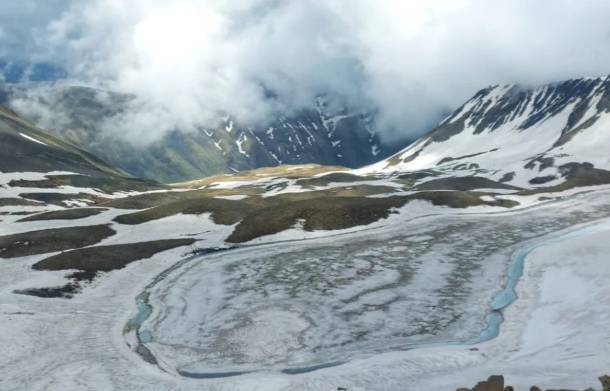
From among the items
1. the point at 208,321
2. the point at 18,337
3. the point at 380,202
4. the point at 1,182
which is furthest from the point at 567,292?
the point at 1,182

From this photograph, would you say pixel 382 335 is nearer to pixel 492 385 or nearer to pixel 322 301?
pixel 322 301

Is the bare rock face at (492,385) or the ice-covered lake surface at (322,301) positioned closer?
the bare rock face at (492,385)

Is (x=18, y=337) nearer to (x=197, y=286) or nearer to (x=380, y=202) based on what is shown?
(x=197, y=286)

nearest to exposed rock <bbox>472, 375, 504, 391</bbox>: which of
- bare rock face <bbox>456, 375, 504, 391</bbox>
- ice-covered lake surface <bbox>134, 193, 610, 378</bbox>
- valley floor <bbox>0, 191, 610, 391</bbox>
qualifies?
bare rock face <bbox>456, 375, 504, 391</bbox>

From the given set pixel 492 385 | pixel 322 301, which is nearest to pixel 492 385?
pixel 492 385

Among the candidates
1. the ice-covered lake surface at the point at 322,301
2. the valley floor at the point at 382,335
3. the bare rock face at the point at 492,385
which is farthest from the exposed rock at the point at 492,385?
the ice-covered lake surface at the point at 322,301

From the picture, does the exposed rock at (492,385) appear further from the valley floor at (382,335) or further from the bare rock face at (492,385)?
the valley floor at (382,335)
